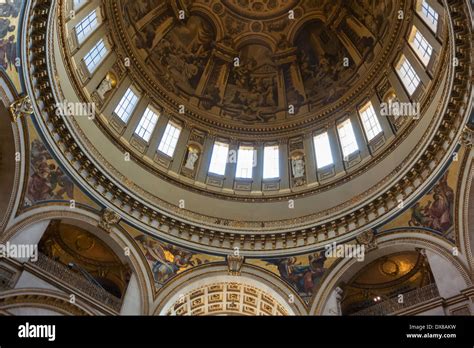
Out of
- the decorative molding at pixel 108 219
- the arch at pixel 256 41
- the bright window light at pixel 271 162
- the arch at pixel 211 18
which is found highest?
the arch at pixel 211 18

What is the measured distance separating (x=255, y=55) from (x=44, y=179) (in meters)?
18.3

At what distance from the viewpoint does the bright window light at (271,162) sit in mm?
25625

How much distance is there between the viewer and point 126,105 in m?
25.0

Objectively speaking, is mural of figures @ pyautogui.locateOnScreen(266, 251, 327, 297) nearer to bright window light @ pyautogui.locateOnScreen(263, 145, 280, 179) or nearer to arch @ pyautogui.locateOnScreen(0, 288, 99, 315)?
bright window light @ pyautogui.locateOnScreen(263, 145, 280, 179)

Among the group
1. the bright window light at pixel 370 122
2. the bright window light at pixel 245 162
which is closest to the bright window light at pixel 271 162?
the bright window light at pixel 245 162

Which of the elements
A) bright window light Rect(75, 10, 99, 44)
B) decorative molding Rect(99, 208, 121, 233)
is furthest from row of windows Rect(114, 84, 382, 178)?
decorative molding Rect(99, 208, 121, 233)

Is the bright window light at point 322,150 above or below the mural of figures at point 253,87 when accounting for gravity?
below

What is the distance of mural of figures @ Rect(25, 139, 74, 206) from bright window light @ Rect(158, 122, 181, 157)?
702cm

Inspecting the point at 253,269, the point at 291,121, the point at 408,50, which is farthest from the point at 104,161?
the point at 408,50

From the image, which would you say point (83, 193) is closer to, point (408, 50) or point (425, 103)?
point (425, 103)

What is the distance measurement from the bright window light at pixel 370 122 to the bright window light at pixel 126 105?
1248 centimetres

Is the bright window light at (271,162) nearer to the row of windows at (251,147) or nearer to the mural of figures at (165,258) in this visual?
the row of windows at (251,147)

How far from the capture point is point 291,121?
2800cm

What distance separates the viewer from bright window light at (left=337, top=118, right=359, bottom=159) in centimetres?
2417
